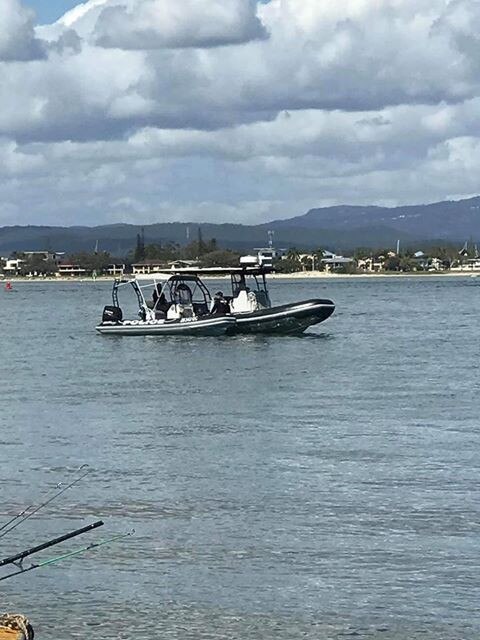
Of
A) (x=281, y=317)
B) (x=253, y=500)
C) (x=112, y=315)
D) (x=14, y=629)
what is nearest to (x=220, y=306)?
(x=281, y=317)

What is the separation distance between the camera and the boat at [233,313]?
55.8 m

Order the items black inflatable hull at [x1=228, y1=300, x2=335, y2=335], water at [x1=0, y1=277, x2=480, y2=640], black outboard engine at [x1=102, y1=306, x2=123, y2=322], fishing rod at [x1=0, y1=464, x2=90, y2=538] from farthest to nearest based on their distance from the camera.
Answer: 1. black outboard engine at [x1=102, y1=306, x2=123, y2=322]
2. black inflatable hull at [x1=228, y1=300, x2=335, y2=335]
3. fishing rod at [x1=0, y1=464, x2=90, y2=538]
4. water at [x1=0, y1=277, x2=480, y2=640]

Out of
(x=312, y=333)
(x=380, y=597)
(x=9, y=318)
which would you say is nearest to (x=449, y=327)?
(x=312, y=333)

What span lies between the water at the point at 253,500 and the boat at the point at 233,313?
41.1 ft

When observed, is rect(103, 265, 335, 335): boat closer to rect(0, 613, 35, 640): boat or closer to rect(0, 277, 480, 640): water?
rect(0, 277, 480, 640): water

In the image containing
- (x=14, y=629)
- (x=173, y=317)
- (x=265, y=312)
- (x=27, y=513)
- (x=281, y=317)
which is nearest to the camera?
(x=14, y=629)

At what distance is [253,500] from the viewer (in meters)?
21.1

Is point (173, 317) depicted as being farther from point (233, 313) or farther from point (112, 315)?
point (112, 315)

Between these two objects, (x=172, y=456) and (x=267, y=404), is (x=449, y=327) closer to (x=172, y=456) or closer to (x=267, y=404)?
(x=267, y=404)

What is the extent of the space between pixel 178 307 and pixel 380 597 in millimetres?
43466

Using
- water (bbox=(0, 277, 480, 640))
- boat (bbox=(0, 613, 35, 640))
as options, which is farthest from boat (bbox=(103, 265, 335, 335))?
boat (bbox=(0, 613, 35, 640))

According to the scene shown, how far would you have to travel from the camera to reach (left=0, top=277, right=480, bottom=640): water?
1555cm

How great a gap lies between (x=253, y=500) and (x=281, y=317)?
34.6 metres

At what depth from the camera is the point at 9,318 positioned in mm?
94500
